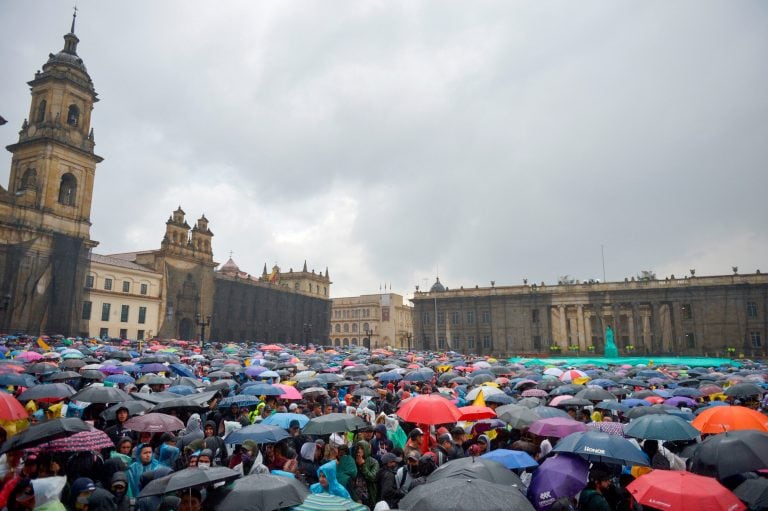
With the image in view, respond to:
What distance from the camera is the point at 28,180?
140 feet

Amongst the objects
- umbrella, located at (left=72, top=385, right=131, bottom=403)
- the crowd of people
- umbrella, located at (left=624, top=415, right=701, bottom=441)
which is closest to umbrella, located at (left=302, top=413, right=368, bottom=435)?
the crowd of people

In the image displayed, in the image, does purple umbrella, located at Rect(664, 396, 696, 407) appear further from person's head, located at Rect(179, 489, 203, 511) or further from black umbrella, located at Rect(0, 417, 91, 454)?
black umbrella, located at Rect(0, 417, 91, 454)

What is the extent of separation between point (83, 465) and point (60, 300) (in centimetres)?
4211

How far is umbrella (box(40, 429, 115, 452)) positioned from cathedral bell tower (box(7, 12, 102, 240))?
43.0 m

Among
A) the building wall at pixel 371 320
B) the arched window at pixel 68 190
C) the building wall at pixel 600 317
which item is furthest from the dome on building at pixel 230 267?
the arched window at pixel 68 190

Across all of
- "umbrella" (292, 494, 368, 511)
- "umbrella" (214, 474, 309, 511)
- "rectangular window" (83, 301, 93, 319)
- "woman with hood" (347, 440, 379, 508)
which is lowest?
"woman with hood" (347, 440, 379, 508)

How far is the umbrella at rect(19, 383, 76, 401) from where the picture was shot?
9.70m

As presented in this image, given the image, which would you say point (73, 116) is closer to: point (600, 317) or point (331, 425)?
point (331, 425)

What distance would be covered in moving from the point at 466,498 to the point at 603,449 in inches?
110

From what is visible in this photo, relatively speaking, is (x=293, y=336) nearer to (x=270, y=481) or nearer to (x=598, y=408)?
(x=598, y=408)

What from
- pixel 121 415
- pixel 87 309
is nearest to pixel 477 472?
pixel 121 415

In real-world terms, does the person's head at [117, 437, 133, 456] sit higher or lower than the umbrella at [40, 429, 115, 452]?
lower

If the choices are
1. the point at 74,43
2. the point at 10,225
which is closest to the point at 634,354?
the point at 10,225

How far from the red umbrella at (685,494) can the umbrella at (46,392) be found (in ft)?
33.8
